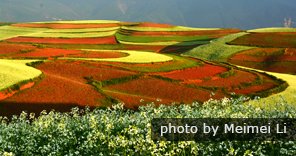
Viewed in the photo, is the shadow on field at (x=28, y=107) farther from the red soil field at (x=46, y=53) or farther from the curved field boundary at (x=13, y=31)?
the curved field boundary at (x=13, y=31)

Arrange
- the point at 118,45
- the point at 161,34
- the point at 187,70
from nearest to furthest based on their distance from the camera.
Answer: the point at 187,70, the point at 118,45, the point at 161,34

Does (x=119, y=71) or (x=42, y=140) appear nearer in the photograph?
(x=42, y=140)

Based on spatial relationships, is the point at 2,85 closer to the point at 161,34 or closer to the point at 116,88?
the point at 116,88

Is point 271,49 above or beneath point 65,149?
above

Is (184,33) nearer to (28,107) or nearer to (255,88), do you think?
(255,88)

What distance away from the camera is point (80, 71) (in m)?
54.6

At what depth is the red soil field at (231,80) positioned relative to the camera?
174ft

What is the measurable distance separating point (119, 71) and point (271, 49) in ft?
160

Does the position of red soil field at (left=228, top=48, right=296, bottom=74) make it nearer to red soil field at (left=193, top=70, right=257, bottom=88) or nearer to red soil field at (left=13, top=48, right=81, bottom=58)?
red soil field at (left=193, top=70, right=257, bottom=88)

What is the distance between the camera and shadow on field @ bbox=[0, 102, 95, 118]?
36.6 meters

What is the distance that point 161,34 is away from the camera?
469ft

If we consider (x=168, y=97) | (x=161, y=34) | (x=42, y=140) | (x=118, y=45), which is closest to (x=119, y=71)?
(x=168, y=97)

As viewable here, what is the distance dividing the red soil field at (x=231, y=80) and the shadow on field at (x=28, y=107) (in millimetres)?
20066

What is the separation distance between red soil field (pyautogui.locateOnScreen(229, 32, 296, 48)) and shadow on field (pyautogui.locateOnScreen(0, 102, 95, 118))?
69214mm
